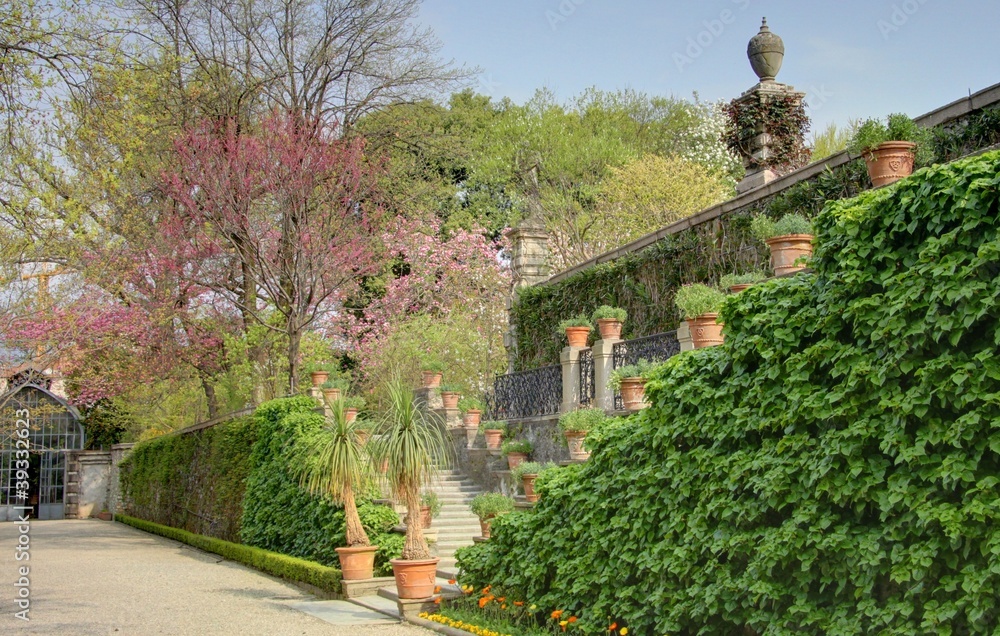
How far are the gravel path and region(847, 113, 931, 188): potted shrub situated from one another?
5.59 meters

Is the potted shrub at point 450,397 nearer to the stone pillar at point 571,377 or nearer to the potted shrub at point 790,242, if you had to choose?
the stone pillar at point 571,377

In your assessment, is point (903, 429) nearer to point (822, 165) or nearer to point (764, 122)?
point (822, 165)

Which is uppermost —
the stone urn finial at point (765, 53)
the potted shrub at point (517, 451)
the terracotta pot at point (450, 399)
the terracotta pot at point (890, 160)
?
the stone urn finial at point (765, 53)

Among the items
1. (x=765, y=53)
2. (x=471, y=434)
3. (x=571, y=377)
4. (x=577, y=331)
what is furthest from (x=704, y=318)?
(x=471, y=434)

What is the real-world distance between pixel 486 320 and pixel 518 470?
12.8 metres

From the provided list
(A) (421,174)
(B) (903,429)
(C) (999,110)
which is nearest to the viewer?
(B) (903,429)

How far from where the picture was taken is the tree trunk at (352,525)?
1180 centimetres

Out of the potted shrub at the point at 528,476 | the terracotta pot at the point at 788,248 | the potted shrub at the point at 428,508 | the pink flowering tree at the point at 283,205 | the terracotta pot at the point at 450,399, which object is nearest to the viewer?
the terracotta pot at the point at 788,248

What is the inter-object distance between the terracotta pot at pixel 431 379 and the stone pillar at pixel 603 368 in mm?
4960

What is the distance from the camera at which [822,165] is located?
10.8m

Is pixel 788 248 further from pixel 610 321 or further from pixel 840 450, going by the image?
pixel 610 321

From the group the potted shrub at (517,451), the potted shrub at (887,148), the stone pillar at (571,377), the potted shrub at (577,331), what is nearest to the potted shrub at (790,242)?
the potted shrub at (887,148)

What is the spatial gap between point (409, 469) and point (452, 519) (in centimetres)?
388

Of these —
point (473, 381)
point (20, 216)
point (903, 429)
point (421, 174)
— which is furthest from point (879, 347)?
point (421, 174)
